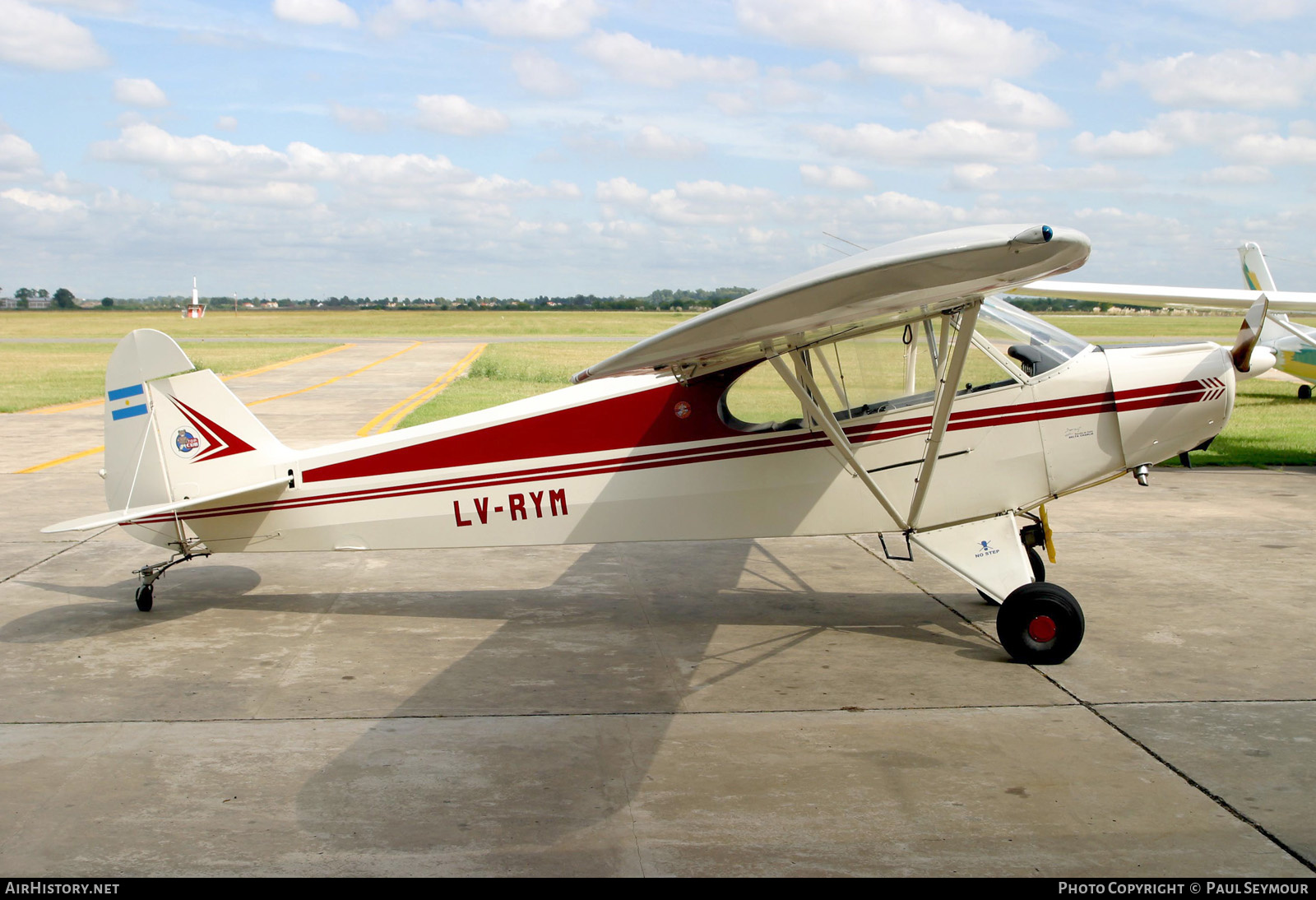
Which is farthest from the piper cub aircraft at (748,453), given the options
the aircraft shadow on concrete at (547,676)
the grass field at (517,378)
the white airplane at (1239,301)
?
the white airplane at (1239,301)

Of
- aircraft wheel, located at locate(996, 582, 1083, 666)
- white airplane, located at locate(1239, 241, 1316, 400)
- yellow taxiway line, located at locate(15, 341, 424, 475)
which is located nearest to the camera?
aircraft wheel, located at locate(996, 582, 1083, 666)

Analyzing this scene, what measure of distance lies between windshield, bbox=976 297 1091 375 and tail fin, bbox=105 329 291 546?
4.90 metres

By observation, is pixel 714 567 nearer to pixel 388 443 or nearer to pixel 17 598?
pixel 388 443

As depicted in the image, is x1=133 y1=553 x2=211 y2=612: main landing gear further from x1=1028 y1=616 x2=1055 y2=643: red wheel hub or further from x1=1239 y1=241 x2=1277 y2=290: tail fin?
x1=1239 y1=241 x2=1277 y2=290: tail fin

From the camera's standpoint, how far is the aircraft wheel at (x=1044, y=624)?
605 cm

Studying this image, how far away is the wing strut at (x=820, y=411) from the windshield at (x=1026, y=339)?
45.6 inches

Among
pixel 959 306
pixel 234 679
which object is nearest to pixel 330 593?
pixel 234 679

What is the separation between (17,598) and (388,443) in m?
3.22

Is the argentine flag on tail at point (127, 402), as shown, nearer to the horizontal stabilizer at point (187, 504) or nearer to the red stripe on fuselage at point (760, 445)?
the horizontal stabilizer at point (187, 504)

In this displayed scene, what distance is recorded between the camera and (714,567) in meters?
8.76

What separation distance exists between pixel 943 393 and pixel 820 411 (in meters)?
0.74

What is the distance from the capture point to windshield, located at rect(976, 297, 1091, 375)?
6480 mm

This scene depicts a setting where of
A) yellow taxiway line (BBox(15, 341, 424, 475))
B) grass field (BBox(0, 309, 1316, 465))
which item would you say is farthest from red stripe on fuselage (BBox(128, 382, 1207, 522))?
yellow taxiway line (BBox(15, 341, 424, 475))

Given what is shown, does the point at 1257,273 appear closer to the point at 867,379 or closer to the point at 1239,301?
the point at 1239,301
